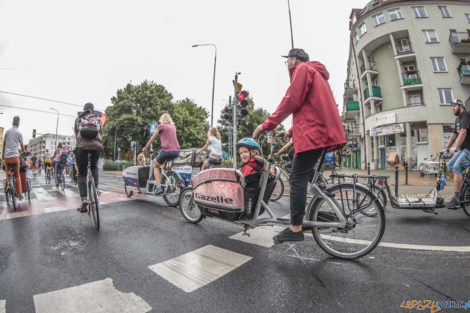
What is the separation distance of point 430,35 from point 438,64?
3047 millimetres

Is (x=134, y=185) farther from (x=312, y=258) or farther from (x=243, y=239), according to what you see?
(x=312, y=258)

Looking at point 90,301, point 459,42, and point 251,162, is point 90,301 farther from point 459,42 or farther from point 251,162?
point 459,42

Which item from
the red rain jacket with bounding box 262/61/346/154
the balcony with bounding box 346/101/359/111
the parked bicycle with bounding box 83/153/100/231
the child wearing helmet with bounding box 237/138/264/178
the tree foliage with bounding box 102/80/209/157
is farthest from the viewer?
the tree foliage with bounding box 102/80/209/157

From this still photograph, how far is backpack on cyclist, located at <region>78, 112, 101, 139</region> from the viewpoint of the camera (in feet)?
12.3

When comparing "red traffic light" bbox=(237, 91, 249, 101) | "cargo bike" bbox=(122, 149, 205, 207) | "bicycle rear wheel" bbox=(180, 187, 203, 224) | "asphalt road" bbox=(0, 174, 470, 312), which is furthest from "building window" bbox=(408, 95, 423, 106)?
"bicycle rear wheel" bbox=(180, 187, 203, 224)

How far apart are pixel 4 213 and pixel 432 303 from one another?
6.62 meters

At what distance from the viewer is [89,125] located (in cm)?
380

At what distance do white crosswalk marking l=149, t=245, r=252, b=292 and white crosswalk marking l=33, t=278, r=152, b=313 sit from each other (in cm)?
35

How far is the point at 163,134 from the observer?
5.12 meters

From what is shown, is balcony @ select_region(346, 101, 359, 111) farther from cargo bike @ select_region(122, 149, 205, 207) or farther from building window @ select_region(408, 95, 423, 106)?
cargo bike @ select_region(122, 149, 205, 207)

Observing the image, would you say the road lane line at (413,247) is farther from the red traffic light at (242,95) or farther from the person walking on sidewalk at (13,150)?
the person walking on sidewalk at (13,150)

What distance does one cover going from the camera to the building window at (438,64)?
21.0 metres

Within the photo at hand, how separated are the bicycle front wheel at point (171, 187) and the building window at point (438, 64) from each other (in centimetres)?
2654

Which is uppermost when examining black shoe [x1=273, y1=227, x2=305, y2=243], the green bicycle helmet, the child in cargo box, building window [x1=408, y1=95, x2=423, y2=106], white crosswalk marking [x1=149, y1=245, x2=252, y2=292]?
building window [x1=408, y1=95, x2=423, y2=106]
